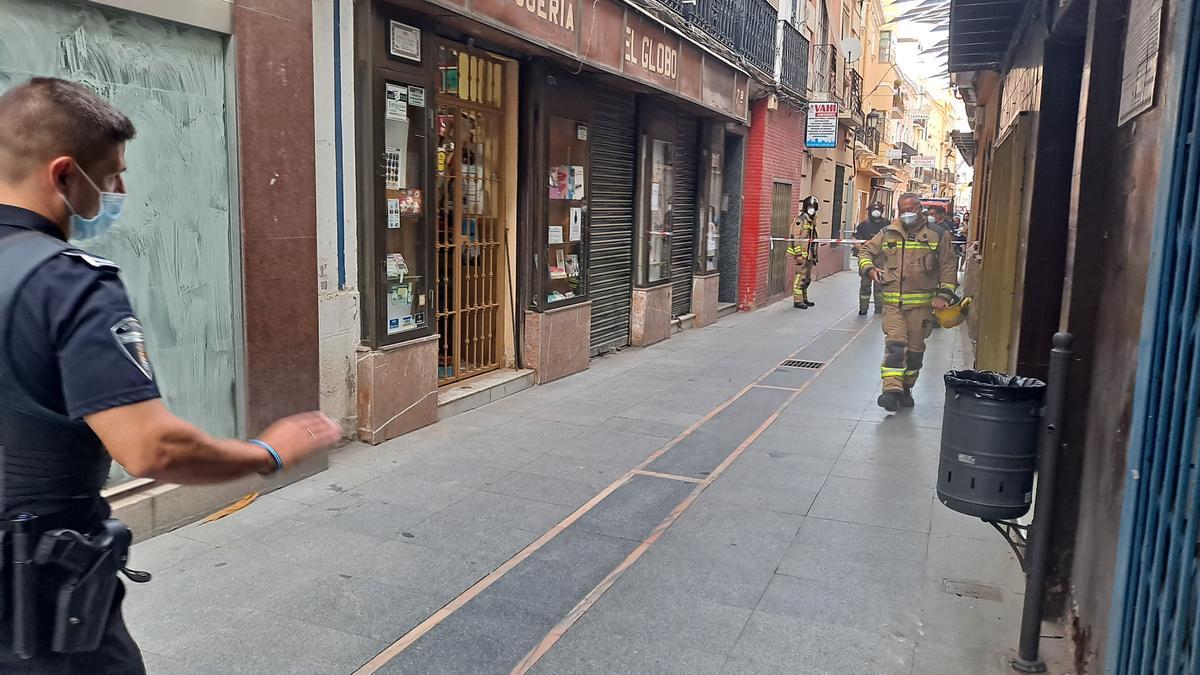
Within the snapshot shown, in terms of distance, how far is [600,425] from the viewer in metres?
7.50

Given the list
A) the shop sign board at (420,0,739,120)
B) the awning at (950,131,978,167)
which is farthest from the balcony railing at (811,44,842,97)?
the shop sign board at (420,0,739,120)

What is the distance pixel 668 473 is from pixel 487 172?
151 inches

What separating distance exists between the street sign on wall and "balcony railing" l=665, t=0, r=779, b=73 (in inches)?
91.2

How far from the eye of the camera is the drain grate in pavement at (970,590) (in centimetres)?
439

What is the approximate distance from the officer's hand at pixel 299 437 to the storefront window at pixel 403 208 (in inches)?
175

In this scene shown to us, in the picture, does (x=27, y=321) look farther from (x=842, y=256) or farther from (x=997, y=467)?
(x=842, y=256)

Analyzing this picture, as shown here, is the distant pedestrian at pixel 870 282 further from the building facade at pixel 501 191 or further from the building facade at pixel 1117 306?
the building facade at pixel 1117 306

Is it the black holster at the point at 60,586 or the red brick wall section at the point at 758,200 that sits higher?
the red brick wall section at the point at 758,200

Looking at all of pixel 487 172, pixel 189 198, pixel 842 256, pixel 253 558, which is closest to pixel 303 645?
pixel 253 558

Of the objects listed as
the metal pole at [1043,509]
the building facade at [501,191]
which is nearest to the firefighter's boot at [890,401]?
the building facade at [501,191]

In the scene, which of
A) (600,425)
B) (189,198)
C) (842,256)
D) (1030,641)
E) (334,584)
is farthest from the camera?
(842,256)

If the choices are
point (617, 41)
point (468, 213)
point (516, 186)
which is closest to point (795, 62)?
point (617, 41)

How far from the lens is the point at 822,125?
17.9 meters

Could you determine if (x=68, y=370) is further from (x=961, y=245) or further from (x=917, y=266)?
(x=961, y=245)
